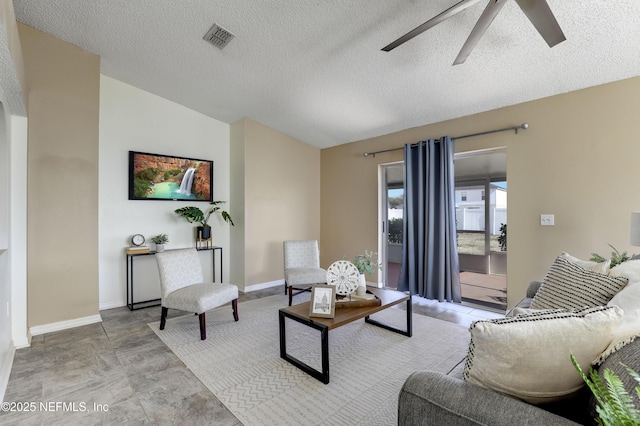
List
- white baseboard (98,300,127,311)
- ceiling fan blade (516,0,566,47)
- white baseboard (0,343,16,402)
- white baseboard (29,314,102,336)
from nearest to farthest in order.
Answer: ceiling fan blade (516,0,566,47) < white baseboard (0,343,16,402) < white baseboard (29,314,102,336) < white baseboard (98,300,127,311)

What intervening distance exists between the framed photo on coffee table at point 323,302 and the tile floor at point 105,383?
2.87 feet

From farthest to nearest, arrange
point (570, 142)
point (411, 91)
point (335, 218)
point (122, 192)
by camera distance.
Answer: point (335, 218) < point (122, 192) < point (411, 91) < point (570, 142)

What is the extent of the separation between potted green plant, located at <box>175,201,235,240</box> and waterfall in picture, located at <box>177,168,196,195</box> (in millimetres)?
254

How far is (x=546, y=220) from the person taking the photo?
324 centimetres

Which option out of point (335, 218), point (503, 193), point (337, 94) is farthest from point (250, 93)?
point (503, 193)

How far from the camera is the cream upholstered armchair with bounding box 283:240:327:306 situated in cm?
402

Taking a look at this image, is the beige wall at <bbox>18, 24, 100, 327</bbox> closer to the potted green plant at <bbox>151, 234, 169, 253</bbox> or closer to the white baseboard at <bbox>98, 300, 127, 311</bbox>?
the white baseboard at <bbox>98, 300, 127, 311</bbox>

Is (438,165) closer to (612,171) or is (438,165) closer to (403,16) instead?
(612,171)

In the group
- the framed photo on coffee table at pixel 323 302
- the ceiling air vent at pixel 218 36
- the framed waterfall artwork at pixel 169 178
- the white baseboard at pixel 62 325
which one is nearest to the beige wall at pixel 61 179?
the white baseboard at pixel 62 325

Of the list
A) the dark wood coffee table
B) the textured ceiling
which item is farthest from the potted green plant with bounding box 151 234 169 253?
→ the dark wood coffee table

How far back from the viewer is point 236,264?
16.0 feet

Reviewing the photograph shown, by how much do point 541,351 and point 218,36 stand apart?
11.1 ft

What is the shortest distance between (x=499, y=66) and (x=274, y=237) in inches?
149

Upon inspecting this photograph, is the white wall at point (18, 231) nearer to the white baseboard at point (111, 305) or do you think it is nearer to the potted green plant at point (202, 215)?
the white baseboard at point (111, 305)
